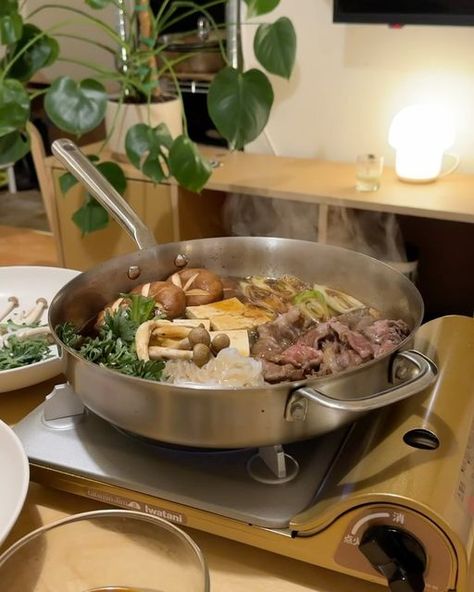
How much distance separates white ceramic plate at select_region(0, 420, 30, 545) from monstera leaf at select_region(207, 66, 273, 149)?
117 centimetres

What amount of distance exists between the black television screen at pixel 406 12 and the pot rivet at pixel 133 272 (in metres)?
1.26

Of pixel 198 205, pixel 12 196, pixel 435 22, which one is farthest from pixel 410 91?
pixel 12 196

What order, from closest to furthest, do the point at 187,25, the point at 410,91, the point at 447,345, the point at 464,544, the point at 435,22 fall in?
the point at 464,544 < the point at 447,345 < the point at 435,22 < the point at 410,91 < the point at 187,25

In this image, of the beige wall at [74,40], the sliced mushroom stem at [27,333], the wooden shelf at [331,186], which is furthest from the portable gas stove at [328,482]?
the beige wall at [74,40]

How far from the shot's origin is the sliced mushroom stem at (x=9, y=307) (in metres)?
1.16

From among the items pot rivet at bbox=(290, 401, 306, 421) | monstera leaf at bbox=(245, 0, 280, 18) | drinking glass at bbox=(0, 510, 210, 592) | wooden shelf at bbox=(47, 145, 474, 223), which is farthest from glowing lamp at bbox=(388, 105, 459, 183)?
drinking glass at bbox=(0, 510, 210, 592)

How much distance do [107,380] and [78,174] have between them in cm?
48

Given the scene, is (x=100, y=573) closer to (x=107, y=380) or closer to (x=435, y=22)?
(x=107, y=380)

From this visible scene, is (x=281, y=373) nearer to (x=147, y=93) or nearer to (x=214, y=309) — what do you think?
(x=214, y=309)

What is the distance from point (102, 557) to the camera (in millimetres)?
678

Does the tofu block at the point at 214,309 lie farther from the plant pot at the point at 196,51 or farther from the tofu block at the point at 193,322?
the plant pot at the point at 196,51

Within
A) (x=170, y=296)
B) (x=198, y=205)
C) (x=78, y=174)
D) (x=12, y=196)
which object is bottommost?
(x=12, y=196)

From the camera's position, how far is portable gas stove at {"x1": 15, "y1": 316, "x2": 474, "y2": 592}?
2.16 ft

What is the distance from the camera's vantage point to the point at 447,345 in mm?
940
